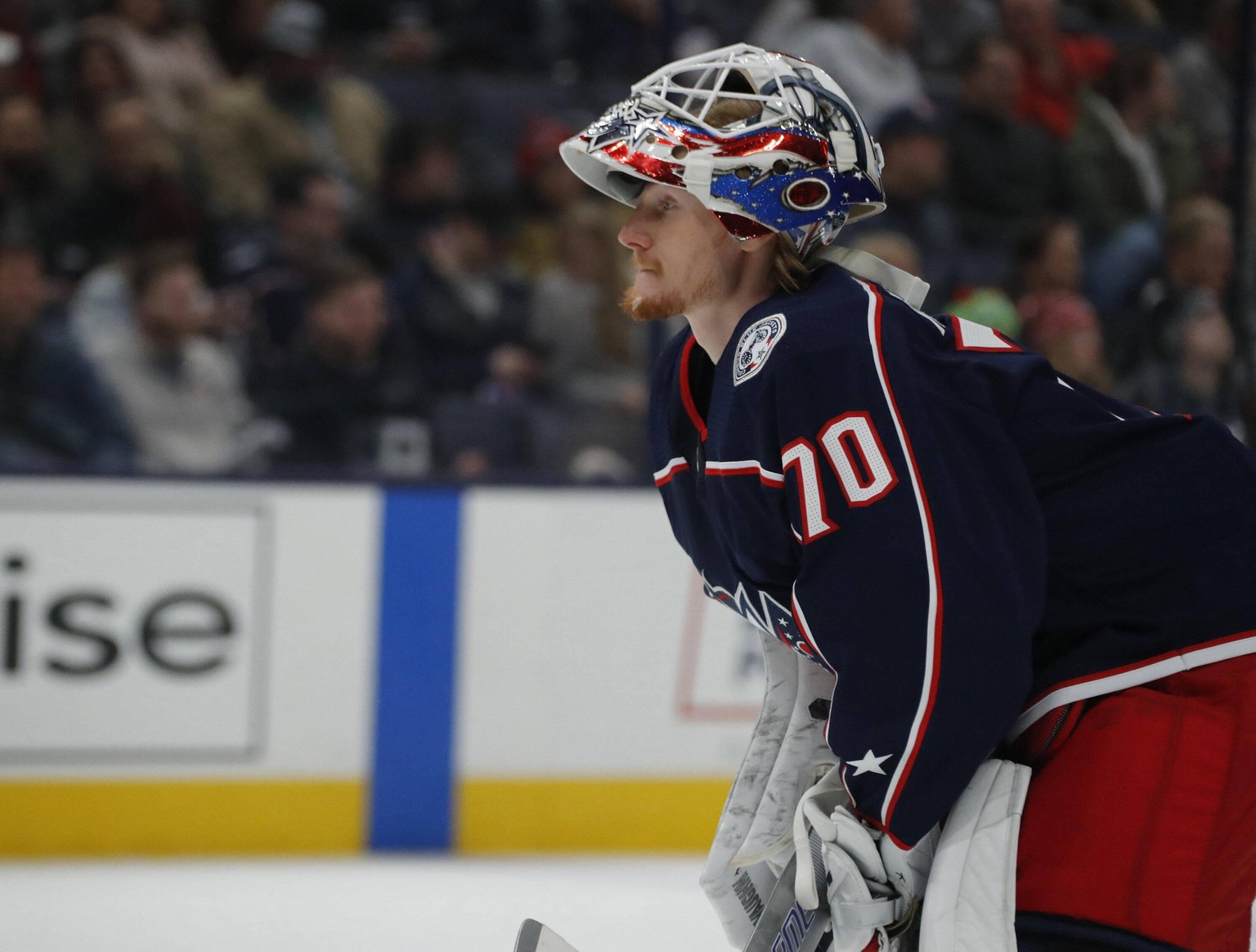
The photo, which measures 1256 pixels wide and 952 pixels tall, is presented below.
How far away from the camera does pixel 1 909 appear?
2764 millimetres

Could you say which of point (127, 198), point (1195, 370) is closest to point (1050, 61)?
point (1195, 370)

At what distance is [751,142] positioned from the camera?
1.36 m

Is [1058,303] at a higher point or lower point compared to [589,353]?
higher

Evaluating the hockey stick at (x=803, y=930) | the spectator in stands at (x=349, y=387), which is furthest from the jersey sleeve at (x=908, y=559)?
the spectator in stands at (x=349, y=387)

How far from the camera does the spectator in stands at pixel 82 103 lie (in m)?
4.01

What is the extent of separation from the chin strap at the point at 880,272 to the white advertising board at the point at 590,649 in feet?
6.71

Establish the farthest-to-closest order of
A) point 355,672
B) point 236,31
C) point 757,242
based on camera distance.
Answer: point 236,31, point 355,672, point 757,242

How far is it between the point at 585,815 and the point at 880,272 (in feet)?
7.41

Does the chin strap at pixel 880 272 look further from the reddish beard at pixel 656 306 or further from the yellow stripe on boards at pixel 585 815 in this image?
the yellow stripe on boards at pixel 585 815

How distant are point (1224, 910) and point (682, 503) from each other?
2.14 ft

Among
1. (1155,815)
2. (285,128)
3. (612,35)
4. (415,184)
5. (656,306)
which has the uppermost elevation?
(656,306)

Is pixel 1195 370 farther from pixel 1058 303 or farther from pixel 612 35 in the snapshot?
pixel 612 35

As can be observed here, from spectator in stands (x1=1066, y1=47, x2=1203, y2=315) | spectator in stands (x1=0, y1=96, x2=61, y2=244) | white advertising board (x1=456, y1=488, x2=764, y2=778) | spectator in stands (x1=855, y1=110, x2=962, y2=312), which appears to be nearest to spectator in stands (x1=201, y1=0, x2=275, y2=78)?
spectator in stands (x1=0, y1=96, x2=61, y2=244)

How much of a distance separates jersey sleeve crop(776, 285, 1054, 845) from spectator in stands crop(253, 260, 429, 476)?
2603mm
